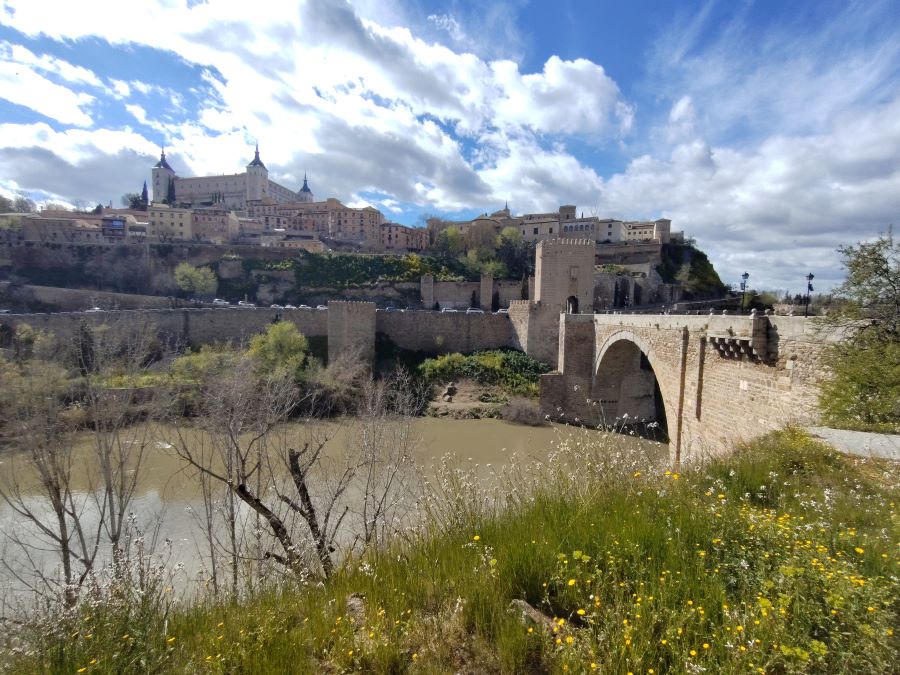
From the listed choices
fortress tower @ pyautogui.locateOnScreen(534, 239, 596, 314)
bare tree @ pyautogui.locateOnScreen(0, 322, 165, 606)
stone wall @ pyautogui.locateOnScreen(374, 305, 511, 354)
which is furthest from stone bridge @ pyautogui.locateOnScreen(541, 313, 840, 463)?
stone wall @ pyautogui.locateOnScreen(374, 305, 511, 354)

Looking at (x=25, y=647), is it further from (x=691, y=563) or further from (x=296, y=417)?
(x=296, y=417)

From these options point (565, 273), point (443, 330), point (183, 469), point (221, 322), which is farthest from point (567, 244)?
point (221, 322)

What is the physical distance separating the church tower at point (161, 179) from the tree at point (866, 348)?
3554 inches

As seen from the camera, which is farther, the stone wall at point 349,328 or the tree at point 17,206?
the tree at point 17,206

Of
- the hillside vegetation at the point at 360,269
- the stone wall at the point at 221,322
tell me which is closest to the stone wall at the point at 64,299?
the stone wall at the point at 221,322

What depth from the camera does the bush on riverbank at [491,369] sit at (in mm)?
23111

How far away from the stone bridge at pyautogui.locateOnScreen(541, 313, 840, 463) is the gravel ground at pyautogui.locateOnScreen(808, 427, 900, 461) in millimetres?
1809

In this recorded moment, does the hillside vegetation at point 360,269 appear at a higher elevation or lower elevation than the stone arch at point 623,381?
higher

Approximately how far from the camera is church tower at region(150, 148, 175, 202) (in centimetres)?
7269

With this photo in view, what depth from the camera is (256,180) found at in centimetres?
7481

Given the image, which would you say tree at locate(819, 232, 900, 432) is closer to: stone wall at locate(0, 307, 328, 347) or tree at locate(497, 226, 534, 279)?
stone wall at locate(0, 307, 328, 347)

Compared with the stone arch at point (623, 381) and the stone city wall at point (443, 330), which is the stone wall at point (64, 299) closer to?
the stone city wall at point (443, 330)

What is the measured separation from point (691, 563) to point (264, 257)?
46.4 m

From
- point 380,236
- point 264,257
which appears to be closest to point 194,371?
point 264,257
